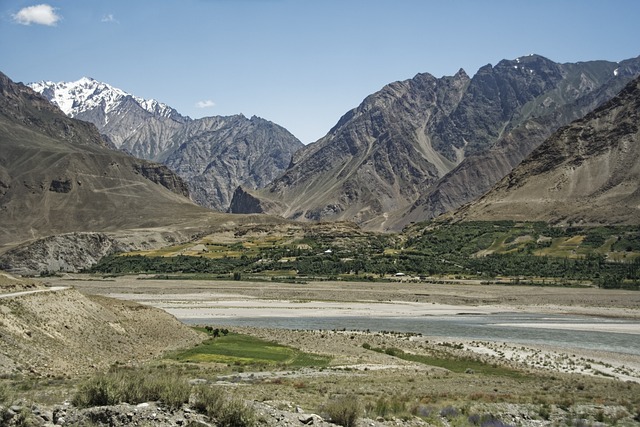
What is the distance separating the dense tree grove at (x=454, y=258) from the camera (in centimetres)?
14175

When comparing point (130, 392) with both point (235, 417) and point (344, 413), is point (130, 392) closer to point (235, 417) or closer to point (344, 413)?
point (235, 417)

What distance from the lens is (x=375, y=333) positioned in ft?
208

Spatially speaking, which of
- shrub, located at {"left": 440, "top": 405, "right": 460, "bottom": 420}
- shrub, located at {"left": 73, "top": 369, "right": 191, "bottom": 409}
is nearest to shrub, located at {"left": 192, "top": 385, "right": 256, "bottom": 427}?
shrub, located at {"left": 73, "top": 369, "right": 191, "bottom": 409}

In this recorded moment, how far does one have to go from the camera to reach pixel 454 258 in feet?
547

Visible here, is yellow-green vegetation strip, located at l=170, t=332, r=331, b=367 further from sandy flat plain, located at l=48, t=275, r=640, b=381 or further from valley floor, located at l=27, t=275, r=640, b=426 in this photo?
sandy flat plain, located at l=48, t=275, r=640, b=381

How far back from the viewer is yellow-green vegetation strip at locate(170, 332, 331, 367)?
42156 mm

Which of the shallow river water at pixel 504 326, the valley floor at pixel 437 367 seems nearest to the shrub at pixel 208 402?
the valley floor at pixel 437 367

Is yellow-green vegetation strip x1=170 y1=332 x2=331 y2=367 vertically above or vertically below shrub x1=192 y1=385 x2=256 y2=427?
below

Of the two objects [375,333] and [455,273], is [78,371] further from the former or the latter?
[455,273]

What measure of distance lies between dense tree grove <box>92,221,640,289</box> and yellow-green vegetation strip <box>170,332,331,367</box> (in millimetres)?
88739

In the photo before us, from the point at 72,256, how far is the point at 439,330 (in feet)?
462

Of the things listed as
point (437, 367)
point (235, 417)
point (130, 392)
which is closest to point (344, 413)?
point (235, 417)

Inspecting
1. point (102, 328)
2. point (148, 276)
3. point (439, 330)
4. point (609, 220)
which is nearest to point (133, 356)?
point (102, 328)

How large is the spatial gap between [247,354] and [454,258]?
12728cm
